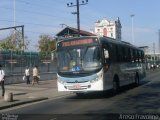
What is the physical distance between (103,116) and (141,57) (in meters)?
21.2

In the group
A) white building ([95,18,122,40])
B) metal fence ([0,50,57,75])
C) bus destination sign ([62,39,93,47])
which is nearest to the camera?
bus destination sign ([62,39,93,47])

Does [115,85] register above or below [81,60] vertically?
below

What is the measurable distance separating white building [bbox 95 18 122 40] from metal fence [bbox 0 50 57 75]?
62.2m

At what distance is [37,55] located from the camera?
4391 centimetres

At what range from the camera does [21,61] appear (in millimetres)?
40062

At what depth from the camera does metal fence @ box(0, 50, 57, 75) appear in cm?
3738

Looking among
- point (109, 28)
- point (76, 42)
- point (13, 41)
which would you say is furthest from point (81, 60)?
point (109, 28)

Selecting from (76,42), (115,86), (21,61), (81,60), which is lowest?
(115,86)


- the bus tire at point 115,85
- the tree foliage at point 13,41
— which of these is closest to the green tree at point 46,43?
the tree foliage at point 13,41

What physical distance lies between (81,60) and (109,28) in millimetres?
95903

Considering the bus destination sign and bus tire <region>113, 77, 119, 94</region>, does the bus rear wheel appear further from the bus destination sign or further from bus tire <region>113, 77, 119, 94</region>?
the bus destination sign

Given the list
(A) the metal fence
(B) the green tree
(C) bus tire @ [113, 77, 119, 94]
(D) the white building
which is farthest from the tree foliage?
(C) bus tire @ [113, 77, 119, 94]

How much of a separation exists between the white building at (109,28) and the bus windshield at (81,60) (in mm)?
84607

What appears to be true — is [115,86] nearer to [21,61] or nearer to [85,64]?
[85,64]
